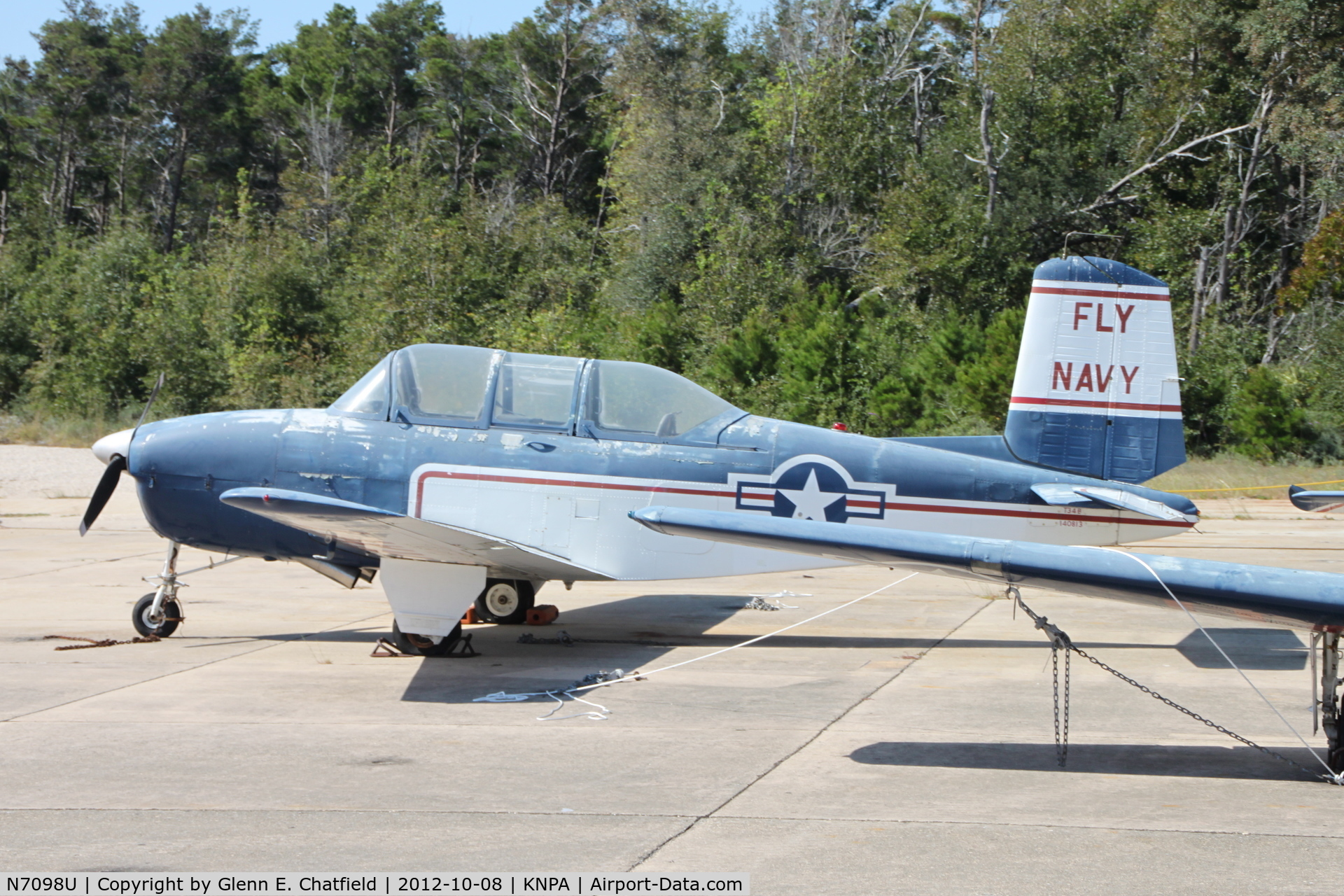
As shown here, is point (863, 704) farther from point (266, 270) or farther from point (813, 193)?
point (266, 270)

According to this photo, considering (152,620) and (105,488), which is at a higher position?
(105,488)

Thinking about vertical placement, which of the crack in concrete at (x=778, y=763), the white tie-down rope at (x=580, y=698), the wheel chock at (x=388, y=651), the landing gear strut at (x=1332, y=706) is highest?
the landing gear strut at (x=1332, y=706)

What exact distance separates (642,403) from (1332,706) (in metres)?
4.95

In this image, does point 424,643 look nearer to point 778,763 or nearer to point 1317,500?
point 778,763

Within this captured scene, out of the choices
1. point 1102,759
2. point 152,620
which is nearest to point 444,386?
point 152,620

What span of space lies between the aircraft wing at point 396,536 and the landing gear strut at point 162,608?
4.70 ft

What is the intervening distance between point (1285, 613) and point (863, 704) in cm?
261

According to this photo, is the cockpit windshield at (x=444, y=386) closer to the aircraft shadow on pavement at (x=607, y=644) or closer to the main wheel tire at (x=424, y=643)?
the main wheel tire at (x=424, y=643)

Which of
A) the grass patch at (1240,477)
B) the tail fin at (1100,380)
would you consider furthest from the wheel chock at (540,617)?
the grass patch at (1240,477)

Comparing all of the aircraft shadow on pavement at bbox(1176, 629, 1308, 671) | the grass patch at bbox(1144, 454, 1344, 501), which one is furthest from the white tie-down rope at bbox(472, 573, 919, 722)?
the grass patch at bbox(1144, 454, 1344, 501)

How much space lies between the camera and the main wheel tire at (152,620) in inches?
345

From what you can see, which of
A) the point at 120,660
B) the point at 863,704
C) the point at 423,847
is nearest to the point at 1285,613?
the point at 863,704

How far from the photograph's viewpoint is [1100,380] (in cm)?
876

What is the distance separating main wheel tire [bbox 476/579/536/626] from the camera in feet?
31.3
